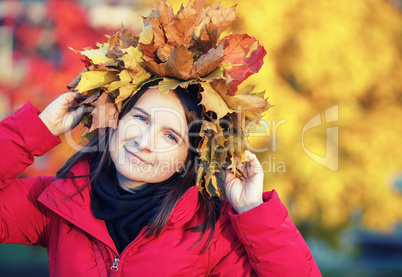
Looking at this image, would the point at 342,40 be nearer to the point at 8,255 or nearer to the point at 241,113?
the point at 241,113

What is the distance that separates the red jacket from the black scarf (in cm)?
5

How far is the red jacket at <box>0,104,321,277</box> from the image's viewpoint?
226 cm

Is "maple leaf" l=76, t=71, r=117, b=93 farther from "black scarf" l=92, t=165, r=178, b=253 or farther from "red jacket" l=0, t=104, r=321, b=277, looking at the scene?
"black scarf" l=92, t=165, r=178, b=253

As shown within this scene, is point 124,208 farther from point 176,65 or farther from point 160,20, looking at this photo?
point 160,20

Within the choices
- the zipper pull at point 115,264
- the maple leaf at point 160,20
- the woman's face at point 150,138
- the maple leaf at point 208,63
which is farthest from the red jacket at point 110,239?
the maple leaf at point 160,20

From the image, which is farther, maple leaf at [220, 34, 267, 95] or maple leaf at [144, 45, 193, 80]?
maple leaf at [220, 34, 267, 95]

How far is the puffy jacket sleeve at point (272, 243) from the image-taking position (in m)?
2.23

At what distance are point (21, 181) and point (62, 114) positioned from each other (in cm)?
40

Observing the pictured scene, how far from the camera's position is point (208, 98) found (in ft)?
7.52

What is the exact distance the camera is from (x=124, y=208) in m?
2.41

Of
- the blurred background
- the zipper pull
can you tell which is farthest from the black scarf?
the blurred background

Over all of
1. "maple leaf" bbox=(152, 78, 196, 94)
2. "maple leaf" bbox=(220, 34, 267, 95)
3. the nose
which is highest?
"maple leaf" bbox=(220, 34, 267, 95)

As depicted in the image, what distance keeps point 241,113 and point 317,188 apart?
2968 mm

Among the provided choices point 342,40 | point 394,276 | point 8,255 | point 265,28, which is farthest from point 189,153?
point 394,276
